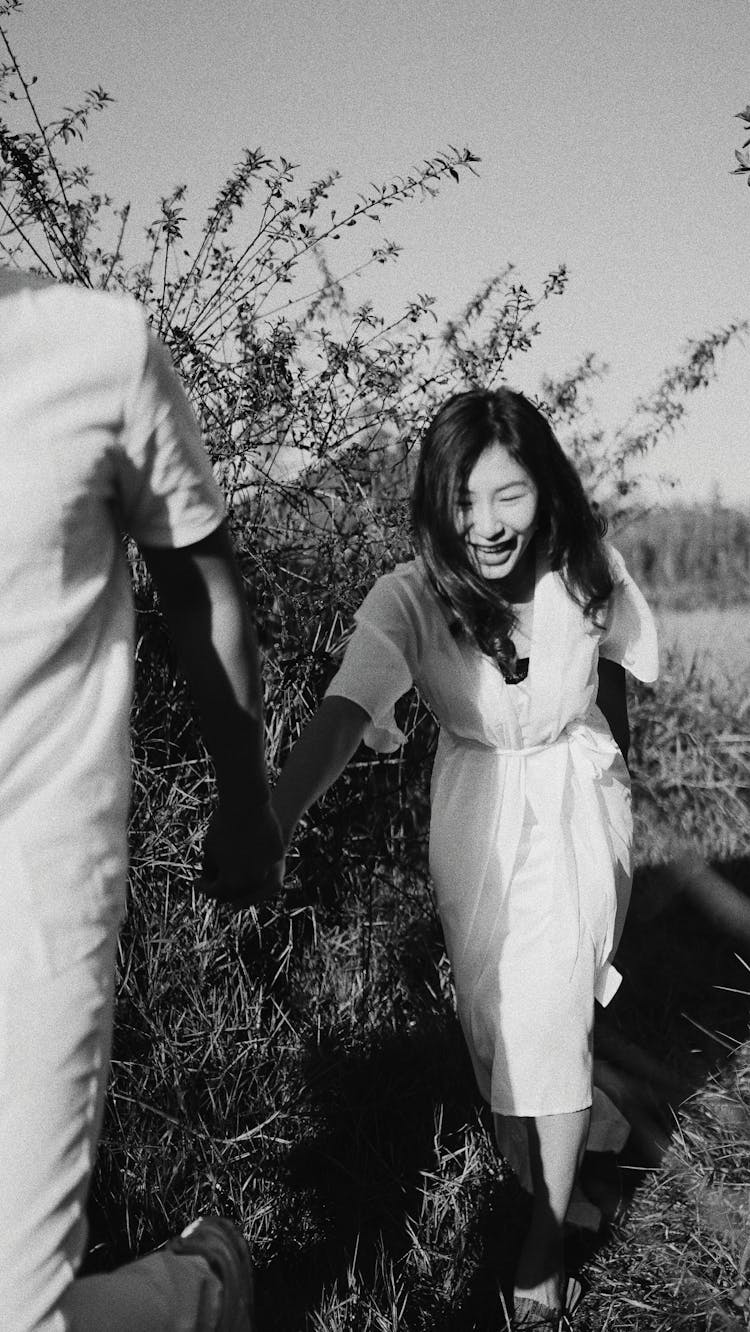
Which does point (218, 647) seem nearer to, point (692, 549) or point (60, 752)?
point (60, 752)

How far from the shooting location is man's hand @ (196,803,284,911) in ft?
6.20

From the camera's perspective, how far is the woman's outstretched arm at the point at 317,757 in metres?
2.39

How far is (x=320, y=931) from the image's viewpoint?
3.75 metres

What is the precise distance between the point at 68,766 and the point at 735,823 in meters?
4.50

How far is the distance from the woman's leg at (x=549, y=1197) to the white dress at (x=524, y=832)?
0.06 meters

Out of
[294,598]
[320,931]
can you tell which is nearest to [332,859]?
[320,931]

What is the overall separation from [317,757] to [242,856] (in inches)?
23.3

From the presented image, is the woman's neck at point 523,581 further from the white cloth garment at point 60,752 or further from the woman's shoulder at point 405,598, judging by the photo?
the white cloth garment at point 60,752

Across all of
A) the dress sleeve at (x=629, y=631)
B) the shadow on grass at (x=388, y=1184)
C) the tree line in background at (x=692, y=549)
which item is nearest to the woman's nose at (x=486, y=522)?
the dress sleeve at (x=629, y=631)

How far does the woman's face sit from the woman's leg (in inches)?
43.8

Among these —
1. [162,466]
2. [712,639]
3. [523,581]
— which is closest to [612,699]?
[523,581]

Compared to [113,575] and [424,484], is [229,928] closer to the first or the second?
[424,484]

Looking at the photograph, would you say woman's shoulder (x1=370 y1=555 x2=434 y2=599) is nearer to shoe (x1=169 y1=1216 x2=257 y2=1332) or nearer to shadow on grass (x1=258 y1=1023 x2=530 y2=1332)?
shadow on grass (x1=258 y1=1023 x2=530 y2=1332)

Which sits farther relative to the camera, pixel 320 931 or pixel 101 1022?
pixel 320 931
